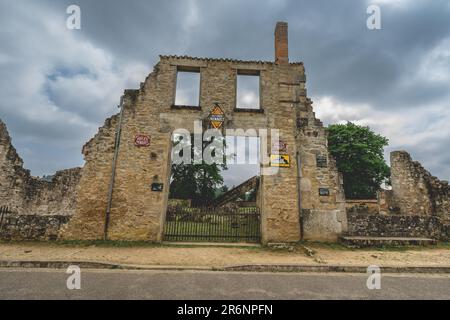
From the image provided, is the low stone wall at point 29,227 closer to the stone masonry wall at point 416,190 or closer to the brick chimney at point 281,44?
the brick chimney at point 281,44

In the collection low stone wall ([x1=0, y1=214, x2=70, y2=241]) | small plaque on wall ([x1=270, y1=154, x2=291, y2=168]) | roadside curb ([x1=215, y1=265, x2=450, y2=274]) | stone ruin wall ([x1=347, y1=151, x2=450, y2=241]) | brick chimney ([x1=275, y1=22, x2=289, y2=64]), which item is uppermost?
brick chimney ([x1=275, y1=22, x2=289, y2=64])

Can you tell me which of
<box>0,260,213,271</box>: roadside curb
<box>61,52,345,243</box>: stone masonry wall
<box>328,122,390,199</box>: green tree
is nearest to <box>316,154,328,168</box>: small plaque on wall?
<box>61,52,345,243</box>: stone masonry wall

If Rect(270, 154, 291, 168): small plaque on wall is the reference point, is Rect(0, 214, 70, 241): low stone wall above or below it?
below

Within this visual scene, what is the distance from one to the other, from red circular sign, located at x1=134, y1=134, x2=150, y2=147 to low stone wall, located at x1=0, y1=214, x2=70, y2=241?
12.7ft

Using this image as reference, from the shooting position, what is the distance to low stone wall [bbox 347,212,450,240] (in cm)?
1006

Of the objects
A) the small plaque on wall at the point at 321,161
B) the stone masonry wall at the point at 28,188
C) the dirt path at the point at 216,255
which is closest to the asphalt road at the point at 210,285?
the dirt path at the point at 216,255

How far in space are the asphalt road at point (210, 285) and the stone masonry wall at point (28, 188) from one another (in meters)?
6.19

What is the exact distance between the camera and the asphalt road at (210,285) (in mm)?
4199

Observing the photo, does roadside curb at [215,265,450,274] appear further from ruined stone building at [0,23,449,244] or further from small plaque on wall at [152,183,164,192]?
small plaque on wall at [152,183,164,192]

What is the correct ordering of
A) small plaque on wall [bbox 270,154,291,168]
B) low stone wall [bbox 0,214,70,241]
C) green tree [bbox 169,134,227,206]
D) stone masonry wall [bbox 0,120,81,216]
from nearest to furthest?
low stone wall [bbox 0,214,70,241]
small plaque on wall [bbox 270,154,291,168]
stone masonry wall [bbox 0,120,81,216]
green tree [bbox 169,134,227,206]

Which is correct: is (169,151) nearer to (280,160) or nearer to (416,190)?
(280,160)

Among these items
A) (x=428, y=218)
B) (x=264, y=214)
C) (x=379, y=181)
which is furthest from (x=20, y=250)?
(x=379, y=181)

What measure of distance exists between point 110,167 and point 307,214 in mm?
8077
